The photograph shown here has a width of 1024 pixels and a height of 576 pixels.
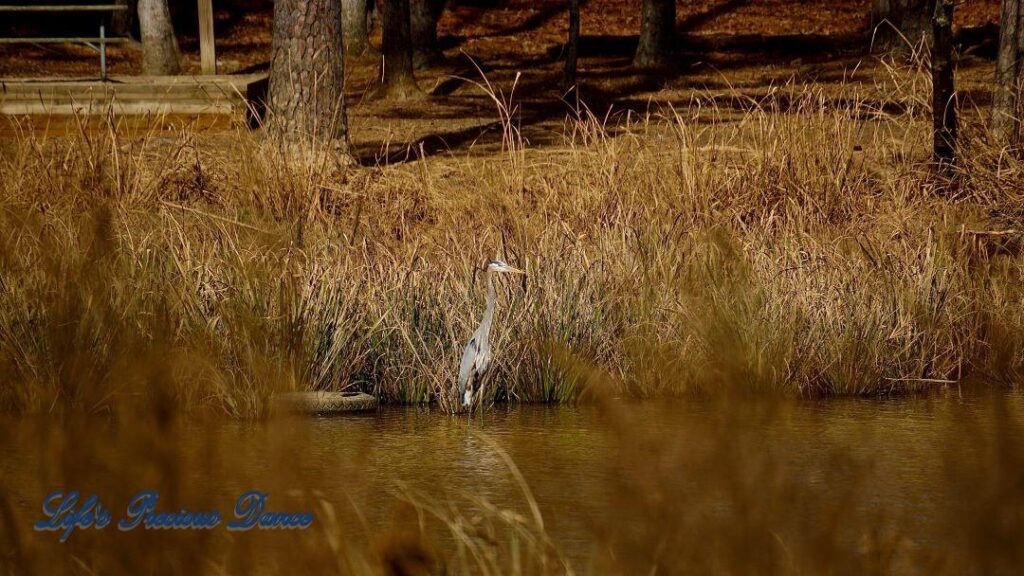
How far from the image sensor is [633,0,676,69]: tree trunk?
2147 centimetres

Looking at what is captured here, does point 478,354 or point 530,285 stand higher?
Answer: point 530,285

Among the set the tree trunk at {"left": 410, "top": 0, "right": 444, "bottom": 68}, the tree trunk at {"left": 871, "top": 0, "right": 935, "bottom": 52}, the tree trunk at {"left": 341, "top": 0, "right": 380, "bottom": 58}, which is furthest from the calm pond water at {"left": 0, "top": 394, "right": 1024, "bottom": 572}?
the tree trunk at {"left": 341, "top": 0, "right": 380, "bottom": 58}

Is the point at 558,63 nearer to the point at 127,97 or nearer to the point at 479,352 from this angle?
the point at 127,97

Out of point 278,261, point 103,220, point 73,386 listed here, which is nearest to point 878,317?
point 278,261

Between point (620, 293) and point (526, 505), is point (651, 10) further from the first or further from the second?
point (526, 505)

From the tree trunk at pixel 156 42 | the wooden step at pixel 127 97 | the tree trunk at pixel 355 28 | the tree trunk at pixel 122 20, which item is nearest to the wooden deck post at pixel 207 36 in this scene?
the wooden step at pixel 127 97

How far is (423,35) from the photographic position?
851 inches

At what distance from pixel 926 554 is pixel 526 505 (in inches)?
49.1

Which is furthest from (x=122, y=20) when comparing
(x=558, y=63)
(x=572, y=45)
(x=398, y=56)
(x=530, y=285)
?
(x=530, y=285)

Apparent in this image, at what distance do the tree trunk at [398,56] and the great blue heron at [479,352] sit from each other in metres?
12.4

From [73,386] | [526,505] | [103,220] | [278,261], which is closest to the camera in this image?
[103,220]

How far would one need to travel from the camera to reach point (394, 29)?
1786 centimetres

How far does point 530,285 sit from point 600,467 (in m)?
1.64

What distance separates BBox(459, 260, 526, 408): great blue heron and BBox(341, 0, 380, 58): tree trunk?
17158mm
